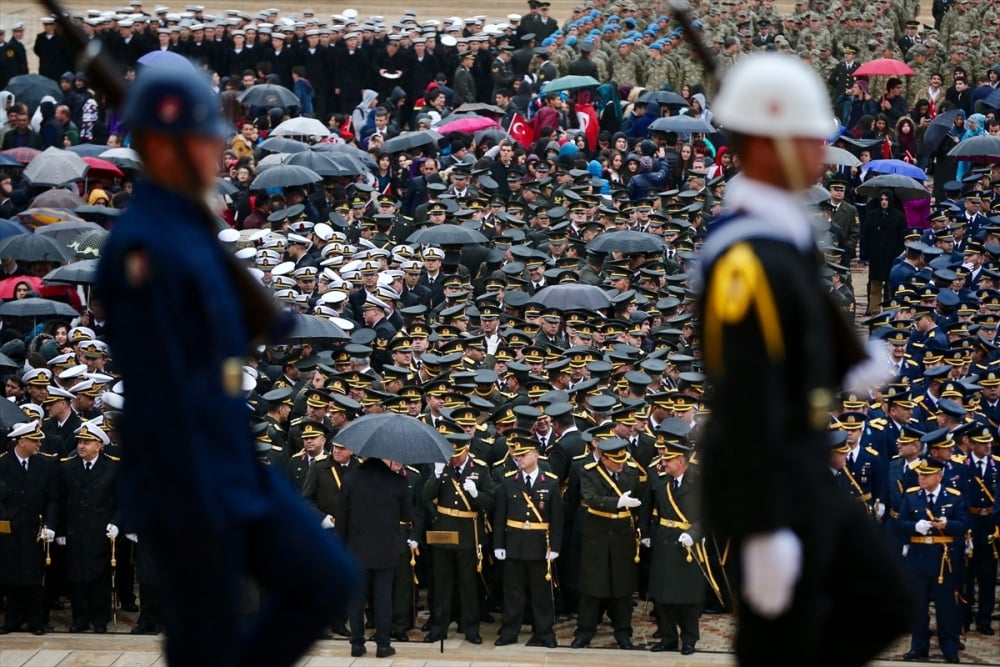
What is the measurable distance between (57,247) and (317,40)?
47.6 ft

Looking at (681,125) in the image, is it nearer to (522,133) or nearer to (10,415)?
(522,133)

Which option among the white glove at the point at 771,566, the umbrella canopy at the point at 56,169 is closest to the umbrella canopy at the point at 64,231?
the umbrella canopy at the point at 56,169

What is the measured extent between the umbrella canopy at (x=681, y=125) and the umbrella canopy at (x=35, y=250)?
887cm

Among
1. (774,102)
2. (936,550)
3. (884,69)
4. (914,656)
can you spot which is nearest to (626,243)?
(936,550)

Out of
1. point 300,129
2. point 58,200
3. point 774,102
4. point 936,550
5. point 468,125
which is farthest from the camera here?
point 300,129

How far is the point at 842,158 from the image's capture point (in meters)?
22.9

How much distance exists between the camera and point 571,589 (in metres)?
14.5

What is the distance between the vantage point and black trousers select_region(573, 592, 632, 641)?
540 inches

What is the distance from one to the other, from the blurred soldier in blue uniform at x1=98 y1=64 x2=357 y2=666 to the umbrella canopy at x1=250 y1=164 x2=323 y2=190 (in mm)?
18043

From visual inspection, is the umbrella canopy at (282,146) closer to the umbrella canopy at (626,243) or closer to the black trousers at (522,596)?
the umbrella canopy at (626,243)

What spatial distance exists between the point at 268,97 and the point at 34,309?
37.0 feet

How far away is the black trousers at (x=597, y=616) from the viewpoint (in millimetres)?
13719

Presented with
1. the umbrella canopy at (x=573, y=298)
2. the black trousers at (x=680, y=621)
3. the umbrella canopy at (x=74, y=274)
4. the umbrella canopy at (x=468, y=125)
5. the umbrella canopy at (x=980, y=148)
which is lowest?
the black trousers at (x=680, y=621)

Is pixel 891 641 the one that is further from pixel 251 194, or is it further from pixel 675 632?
pixel 251 194
